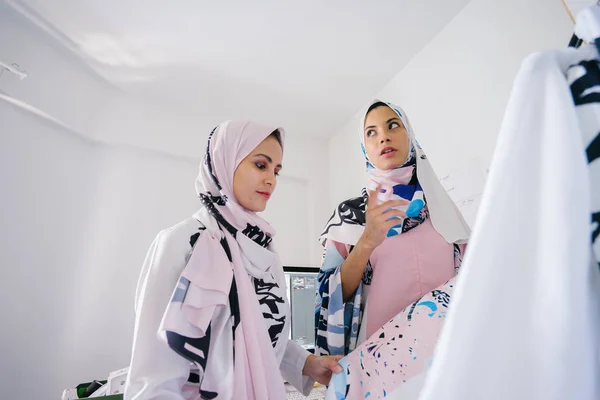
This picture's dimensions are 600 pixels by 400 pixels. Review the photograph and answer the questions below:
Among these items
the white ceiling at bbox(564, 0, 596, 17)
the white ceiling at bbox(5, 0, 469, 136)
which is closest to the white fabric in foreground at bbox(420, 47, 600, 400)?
the white ceiling at bbox(564, 0, 596, 17)

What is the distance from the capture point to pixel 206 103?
2.30 metres

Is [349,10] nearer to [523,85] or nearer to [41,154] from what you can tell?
[523,85]

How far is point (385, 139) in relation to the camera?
0.97 m

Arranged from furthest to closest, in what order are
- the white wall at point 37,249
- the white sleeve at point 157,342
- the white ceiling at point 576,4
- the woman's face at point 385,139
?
1. the white wall at point 37,249
2. the woman's face at point 385,139
3. the white sleeve at point 157,342
4. the white ceiling at point 576,4

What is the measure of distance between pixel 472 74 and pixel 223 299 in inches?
61.1

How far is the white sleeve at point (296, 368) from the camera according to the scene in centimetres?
89

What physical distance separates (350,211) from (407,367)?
0.48 m

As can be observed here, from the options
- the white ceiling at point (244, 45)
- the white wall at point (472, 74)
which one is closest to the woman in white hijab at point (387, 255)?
the white wall at point (472, 74)

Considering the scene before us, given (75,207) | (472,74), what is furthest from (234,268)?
(75,207)

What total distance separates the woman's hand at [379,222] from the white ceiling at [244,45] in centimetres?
126

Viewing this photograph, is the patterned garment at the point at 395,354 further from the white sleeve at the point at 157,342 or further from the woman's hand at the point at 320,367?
the white sleeve at the point at 157,342

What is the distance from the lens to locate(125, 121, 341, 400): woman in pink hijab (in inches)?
23.9

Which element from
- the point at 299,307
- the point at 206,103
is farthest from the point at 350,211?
the point at 206,103

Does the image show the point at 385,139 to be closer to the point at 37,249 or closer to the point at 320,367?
the point at 320,367
